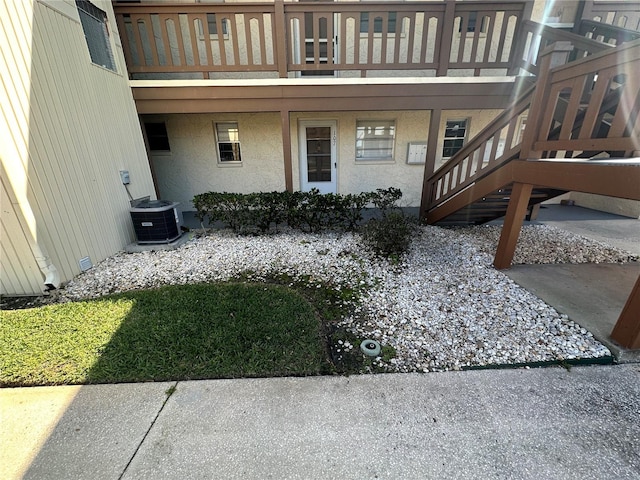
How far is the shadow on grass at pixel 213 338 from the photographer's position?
2.19 meters

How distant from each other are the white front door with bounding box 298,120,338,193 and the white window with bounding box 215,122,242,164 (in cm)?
160

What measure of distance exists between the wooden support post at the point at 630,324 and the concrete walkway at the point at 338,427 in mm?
191

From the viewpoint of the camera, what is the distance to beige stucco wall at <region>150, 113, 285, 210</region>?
6559 mm

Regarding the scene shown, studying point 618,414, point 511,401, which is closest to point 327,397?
point 511,401

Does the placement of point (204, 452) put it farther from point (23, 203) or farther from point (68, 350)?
point (23, 203)

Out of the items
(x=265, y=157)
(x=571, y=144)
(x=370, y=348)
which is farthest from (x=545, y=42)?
(x=265, y=157)

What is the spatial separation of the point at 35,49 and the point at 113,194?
1928 mm

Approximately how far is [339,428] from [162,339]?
5.78 feet

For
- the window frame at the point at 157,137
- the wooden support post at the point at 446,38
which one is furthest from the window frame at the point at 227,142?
the wooden support post at the point at 446,38

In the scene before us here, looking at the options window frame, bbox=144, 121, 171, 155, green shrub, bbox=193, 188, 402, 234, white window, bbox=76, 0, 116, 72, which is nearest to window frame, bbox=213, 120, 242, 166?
window frame, bbox=144, 121, 171, 155

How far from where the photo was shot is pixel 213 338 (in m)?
2.50

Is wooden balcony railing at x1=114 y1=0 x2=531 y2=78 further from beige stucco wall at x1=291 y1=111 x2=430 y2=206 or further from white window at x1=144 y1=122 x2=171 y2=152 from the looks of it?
white window at x1=144 y1=122 x2=171 y2=152

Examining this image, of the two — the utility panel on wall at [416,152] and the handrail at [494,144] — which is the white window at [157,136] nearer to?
the utility panel on wall at [416,152]

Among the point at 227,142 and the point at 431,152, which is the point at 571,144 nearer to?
the point at 431,152
